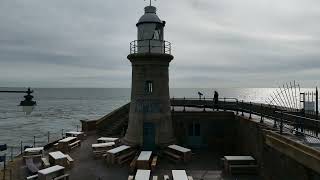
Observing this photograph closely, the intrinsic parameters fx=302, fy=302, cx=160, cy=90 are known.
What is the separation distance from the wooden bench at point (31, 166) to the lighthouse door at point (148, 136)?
7664 mm

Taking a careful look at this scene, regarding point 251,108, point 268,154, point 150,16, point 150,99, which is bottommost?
point 268,154

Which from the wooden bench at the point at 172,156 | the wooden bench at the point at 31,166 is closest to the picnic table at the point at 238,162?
the wooden bench at the point at 172,156

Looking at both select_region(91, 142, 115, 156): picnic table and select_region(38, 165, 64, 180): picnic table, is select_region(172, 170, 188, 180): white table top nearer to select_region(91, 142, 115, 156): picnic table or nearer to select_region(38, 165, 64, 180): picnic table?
select_region(38, 165, 64, 180): picnic table

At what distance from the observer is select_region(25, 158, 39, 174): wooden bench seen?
55.2ft

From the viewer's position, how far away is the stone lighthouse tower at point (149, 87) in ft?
72.0

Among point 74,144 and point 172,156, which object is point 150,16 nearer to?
point 172,156

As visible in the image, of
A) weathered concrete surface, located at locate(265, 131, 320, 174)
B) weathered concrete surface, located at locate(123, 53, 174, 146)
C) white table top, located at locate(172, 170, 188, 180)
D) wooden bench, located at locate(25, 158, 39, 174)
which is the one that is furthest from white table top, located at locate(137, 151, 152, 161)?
weathered concrete surface, located at locate(265, 131, 320, 174)

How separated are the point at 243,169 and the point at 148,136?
7563 mm

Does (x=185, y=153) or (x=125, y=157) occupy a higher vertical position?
(x=185, y=153)

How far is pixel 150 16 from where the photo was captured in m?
22.1

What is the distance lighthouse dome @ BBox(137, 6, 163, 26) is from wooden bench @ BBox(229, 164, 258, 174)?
1145 cm

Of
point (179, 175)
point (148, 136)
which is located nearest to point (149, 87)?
point (148, 136)

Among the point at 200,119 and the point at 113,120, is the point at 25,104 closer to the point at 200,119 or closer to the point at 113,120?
the point at 200,119

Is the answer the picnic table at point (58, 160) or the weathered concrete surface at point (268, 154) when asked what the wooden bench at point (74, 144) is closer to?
the picnic table at point (58, 160)
